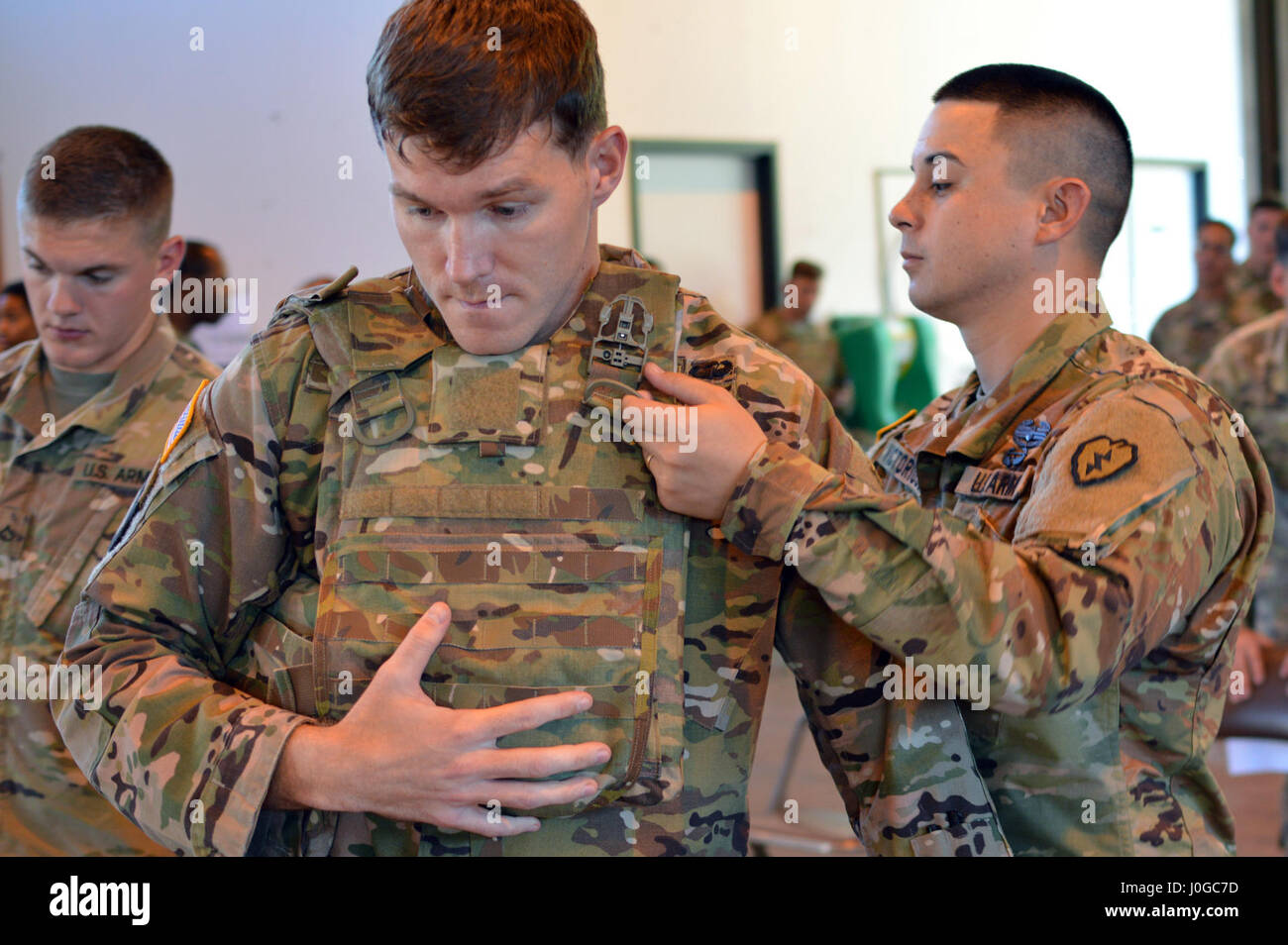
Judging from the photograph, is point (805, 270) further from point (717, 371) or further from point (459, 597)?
point (459, 597)

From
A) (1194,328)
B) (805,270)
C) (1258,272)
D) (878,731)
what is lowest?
(878,731)

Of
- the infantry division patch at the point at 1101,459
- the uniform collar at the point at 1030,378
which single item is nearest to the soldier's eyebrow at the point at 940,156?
the uniform collar at the point at 1030,378

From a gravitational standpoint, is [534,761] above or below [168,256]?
below

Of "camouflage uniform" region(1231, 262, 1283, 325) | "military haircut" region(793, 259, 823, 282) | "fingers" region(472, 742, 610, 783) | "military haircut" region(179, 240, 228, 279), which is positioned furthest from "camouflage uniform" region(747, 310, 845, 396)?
"fingers" region(472, 742, 610, 783)

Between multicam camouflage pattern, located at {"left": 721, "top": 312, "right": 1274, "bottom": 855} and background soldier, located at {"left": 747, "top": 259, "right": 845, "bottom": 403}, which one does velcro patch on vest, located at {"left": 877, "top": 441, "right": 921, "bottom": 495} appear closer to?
multicam camouflage pattern, located at {"left": 721, "top": 312, "right": 1274, "bottom": 855}

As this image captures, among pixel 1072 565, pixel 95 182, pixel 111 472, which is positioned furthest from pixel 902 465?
pixel 95 182

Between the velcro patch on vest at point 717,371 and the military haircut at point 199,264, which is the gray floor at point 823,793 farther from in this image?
the military haircut at point 199,264

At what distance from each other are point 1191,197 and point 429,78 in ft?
24.9

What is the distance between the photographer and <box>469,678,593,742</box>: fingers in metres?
1.06

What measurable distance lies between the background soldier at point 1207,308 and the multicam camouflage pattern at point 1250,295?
0.09 ft

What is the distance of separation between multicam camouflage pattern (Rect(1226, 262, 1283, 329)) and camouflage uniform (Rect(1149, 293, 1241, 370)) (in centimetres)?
3

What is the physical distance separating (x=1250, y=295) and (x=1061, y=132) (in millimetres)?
4329

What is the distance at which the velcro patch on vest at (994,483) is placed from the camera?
1.41m

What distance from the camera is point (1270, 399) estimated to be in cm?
334
